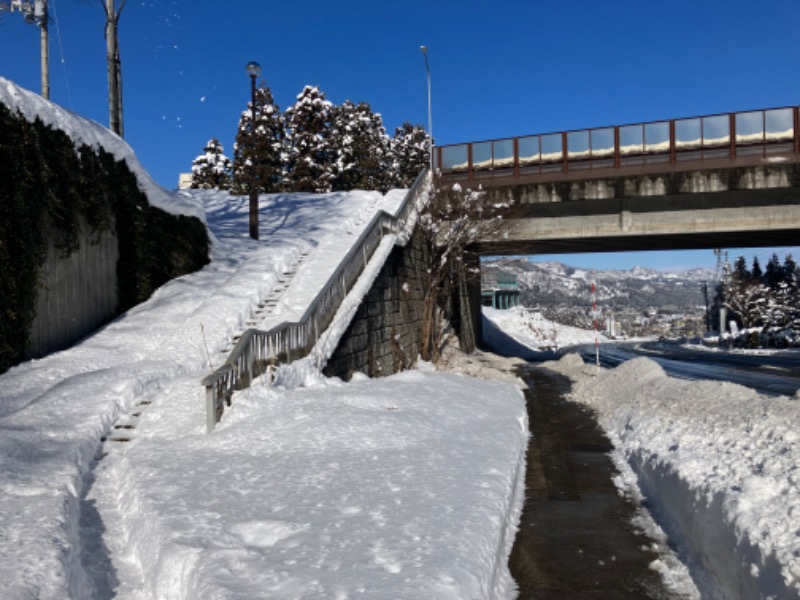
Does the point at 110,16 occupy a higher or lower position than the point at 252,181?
higher

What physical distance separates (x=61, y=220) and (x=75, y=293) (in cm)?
159

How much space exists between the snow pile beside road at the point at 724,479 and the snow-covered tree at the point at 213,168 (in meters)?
46.0

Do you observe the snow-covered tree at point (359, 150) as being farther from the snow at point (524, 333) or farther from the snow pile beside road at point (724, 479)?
the snow pile beside road at point (724, 479)

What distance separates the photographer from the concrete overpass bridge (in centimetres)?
1981

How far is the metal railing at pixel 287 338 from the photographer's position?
28.3 ft

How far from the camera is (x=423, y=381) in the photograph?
1385cm

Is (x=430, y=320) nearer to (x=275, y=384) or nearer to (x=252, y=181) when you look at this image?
(x=252, y=181)

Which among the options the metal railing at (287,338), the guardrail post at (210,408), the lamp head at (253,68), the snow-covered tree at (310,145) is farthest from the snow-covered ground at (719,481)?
the snow-covered tree at (310,145)

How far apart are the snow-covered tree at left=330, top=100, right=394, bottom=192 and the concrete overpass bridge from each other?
65.5ft

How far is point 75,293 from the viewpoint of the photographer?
12.5 metres

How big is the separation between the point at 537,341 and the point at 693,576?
52.4 meters

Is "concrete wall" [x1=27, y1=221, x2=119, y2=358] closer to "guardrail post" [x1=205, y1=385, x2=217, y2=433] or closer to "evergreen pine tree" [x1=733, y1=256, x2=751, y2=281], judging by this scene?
"guardrail post" [x1=205, y1=385, x2=217, y2=433]

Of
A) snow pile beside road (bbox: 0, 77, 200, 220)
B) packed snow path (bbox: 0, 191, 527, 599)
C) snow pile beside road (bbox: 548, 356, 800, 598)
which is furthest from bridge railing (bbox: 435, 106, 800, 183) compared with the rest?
packed snow path (bbox: 0, 191, 527, 599)

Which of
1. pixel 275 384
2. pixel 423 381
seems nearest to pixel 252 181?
pixel 423 381
